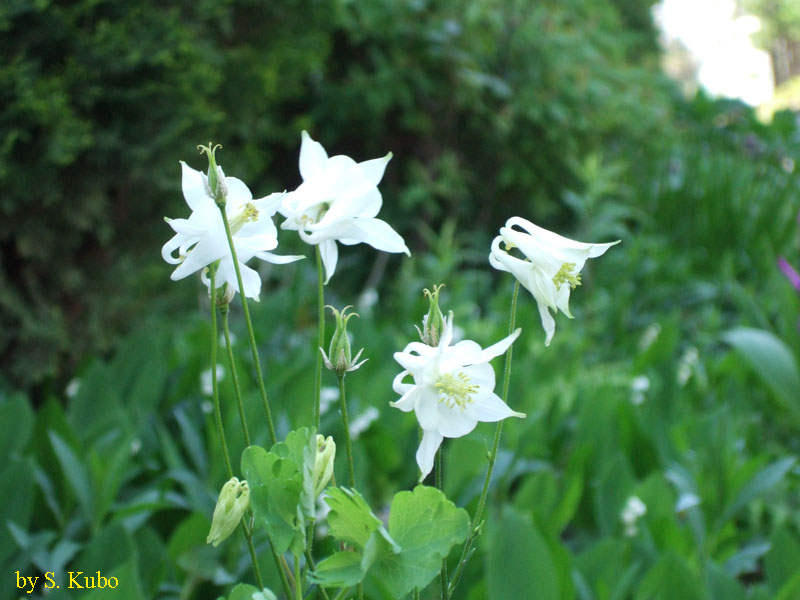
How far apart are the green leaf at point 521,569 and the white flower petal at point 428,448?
0.41 metres

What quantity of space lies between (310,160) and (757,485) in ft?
4.29

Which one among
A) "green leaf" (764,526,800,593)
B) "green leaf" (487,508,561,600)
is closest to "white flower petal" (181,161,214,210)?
"green leaf" (487,508,561,600)

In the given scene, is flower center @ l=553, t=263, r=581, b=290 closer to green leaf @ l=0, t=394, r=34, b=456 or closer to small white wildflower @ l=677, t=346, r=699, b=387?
green leaf @ l=0, t=394, r=34, b=456

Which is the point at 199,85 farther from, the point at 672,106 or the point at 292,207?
the point at 672,106

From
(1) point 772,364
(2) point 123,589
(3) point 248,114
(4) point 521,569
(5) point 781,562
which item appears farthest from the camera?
(3) point 248,114

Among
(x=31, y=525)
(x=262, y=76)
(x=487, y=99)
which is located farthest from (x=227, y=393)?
(x=487, y=99)

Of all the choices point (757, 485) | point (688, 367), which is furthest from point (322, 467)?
point (688, 367)

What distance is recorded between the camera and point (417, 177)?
4.03m

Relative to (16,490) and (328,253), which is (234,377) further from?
(16,490)

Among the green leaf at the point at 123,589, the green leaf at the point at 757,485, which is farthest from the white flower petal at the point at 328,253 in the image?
the green leaf at the point at 757,485

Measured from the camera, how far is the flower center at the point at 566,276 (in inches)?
26.6

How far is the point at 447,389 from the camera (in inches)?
24.7

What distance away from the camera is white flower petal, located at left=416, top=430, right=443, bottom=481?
63cm

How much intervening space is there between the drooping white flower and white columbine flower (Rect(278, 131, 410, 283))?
0.03 metres
